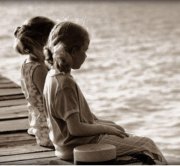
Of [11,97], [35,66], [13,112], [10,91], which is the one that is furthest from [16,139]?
[10,91]

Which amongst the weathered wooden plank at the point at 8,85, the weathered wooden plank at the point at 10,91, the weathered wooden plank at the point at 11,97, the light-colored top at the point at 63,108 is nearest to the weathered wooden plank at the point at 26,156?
the light-colored top at the point at 63,108

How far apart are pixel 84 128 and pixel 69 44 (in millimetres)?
548

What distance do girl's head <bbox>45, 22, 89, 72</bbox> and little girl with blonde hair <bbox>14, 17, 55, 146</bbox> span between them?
0.57m

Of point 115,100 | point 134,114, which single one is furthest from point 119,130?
point 115,100

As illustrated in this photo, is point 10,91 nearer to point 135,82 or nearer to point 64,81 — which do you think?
point 64,81

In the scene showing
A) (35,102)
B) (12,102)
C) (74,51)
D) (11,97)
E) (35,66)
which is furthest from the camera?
(11,97)

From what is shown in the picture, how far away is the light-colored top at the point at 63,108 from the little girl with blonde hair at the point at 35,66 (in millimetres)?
518

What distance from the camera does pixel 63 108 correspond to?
416cm

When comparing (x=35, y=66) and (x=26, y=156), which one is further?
(x=35, y=66)

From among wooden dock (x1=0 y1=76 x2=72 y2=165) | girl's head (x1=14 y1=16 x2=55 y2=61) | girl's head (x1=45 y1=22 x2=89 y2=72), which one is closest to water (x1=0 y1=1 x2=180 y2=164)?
girl's head (x1=45 y1=22 x2=89 y2=72)

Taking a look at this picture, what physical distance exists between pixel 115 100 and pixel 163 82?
191cm

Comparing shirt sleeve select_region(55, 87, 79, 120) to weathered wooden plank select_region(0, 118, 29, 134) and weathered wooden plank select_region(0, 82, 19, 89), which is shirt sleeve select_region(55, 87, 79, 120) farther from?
weathered wooden plank select_region(0, 82, 19, 89)

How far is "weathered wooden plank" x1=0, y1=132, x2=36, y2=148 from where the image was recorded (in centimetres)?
501

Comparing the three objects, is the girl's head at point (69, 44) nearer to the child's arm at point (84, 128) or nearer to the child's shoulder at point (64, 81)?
the child's shoulder at point (64, 81)
